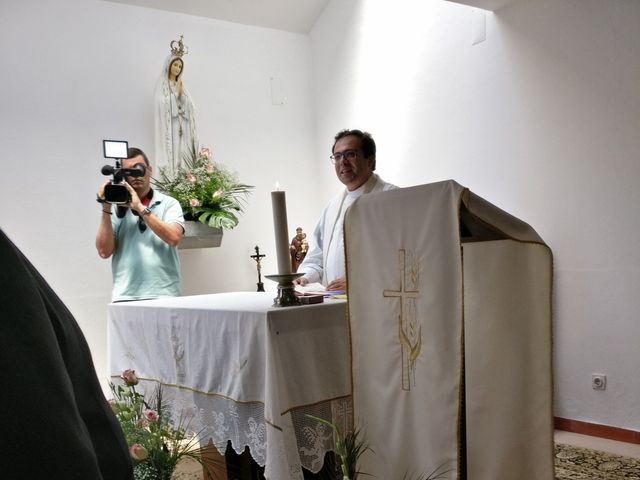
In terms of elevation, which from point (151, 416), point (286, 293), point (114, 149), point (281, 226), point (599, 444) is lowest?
point (599, 444)

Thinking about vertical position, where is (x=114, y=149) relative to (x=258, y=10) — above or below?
below

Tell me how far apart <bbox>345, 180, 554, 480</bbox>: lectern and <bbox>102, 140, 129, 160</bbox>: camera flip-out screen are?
175 centimetres

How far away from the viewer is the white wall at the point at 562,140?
4.11 m

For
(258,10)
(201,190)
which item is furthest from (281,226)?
(258,10)

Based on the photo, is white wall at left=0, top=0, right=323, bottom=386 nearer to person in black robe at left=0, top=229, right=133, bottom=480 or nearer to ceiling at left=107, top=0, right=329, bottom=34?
ceiling at left=107, top=0, right=329, bottom=34

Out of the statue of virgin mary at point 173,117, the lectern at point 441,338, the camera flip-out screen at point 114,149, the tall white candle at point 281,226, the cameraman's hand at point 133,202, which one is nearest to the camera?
the lectern at point 441,338

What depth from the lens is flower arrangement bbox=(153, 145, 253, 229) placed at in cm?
553

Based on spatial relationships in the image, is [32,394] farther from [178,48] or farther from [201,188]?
[178,48]

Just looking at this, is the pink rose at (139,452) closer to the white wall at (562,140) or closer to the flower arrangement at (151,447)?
the flower arrangement at (151,447)

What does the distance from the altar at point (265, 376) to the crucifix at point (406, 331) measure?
286mm

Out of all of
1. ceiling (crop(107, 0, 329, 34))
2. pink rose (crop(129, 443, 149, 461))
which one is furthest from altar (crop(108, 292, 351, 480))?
ceiling (crop(107, 0, 329, 34))

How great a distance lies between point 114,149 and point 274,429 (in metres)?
2.12

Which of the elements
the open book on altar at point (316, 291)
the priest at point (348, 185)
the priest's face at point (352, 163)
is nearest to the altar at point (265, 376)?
the open book on altar at point (316, 291)

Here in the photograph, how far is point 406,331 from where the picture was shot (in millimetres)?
2371
